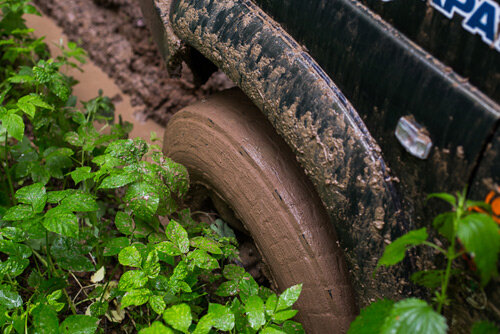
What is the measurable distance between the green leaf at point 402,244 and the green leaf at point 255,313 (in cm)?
44

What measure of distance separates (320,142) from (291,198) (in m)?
0.27

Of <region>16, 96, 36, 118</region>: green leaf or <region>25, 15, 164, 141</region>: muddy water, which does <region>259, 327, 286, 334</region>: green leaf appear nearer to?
<region>16, 96, 36, 118</region>: green leaf

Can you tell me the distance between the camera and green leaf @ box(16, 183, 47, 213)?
5.42ft

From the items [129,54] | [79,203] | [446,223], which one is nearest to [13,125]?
→ [79,203]

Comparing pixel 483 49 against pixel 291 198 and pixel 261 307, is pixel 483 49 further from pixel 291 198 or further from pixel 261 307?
pixel 261 307

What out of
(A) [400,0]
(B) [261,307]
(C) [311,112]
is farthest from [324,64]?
(B) [261,307]

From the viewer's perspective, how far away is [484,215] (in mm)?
955

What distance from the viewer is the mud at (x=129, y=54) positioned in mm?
3217

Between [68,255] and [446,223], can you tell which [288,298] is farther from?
[68,255]

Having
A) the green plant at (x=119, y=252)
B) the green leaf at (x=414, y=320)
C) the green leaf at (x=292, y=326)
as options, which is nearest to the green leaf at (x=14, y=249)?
the green plant at (x=119, y=252)

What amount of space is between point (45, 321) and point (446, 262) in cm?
122

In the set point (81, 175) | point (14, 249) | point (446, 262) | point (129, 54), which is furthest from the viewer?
point (129, 54)

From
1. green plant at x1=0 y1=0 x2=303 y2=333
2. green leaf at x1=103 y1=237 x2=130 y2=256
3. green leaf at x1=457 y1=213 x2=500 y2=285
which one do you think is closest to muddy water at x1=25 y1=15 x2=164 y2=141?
green plant at x1=0 y1=0 x2=303 y2=333

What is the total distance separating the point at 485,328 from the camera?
3.35 ft
